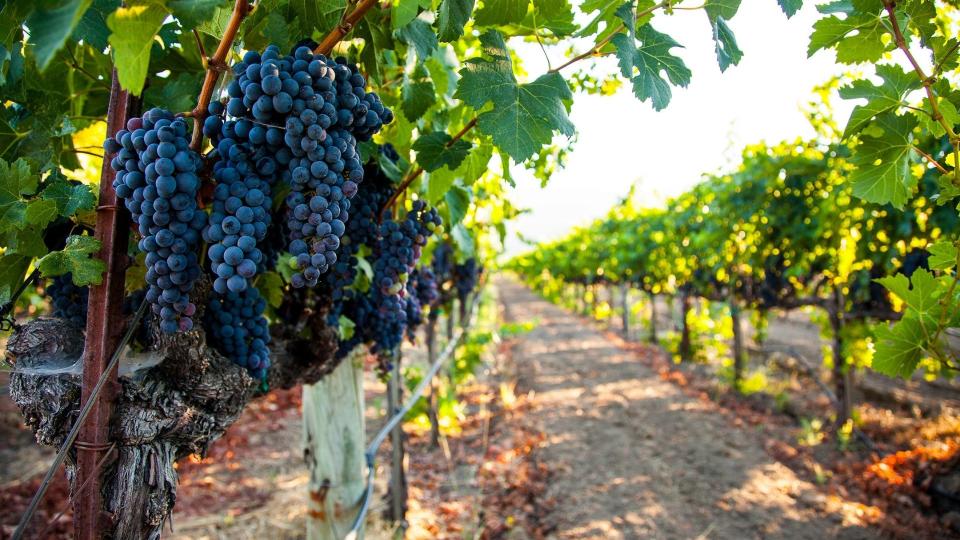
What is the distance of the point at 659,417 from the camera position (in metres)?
8.61

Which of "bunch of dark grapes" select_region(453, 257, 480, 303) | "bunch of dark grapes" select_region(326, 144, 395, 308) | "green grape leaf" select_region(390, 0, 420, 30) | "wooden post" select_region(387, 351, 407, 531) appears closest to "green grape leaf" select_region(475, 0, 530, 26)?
"green grape leaf" select_region(390, 0, 420, 30)

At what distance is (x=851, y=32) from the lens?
1347mm

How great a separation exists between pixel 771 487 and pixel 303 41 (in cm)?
657

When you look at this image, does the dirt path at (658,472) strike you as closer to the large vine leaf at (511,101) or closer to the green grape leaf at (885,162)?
the green grape leaf at (885,162)

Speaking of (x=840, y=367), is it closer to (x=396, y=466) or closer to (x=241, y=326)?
(x=396, y=466)

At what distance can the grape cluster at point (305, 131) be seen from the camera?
3.32 feet

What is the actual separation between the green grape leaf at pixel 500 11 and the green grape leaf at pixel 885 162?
0.94m

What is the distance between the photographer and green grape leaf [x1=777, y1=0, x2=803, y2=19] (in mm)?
1127

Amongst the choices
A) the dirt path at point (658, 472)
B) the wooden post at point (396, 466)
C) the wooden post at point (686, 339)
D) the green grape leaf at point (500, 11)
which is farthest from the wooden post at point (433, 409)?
the wooden post at point (686, 339)

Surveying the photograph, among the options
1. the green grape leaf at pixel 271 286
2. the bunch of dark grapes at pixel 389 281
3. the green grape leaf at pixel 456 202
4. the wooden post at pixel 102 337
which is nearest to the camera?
the wooden post at pixel 102 337

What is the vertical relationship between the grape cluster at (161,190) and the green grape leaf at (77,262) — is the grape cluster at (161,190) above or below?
above

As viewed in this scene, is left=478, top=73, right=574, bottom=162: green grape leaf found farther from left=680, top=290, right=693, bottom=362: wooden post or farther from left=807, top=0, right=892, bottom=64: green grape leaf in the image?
left=680, top=290, right=693, bottom=362: wooden post

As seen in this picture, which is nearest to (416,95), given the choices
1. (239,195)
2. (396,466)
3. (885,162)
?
(239,195)

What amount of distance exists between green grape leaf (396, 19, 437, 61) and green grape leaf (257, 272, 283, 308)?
2.36 ft
